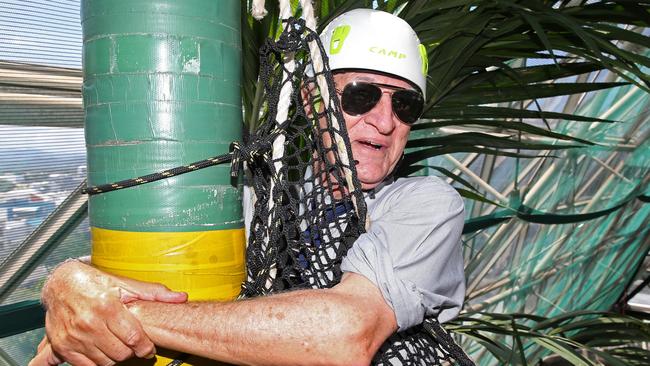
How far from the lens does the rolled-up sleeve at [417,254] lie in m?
1.00

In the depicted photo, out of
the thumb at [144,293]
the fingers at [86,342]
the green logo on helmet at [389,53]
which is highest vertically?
the green logo on helmet at [389,53]

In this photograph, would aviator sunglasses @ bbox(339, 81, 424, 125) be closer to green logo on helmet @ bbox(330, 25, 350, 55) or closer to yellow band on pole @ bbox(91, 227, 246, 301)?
green logo on helmet @ bbox(330, 25, 350, 55)

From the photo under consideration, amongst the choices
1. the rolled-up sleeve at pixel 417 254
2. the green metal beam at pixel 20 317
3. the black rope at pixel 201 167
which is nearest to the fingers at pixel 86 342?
the black rope at pixel 201 167

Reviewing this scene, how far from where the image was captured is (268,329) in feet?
3.04

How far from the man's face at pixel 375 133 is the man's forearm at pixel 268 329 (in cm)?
53

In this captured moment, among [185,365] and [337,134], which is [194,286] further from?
[337,134]

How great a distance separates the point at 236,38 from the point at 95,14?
215 mm

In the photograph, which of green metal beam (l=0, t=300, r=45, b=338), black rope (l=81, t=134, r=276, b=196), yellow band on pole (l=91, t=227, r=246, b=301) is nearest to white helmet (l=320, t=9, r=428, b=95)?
black rope (l=81, t=134, r=276, b=196)

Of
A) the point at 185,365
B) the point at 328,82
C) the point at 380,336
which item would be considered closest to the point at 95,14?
the point at 328,82

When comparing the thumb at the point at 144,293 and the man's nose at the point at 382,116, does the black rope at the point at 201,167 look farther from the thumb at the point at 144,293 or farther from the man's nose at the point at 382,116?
the man's nose at the point at 382,116

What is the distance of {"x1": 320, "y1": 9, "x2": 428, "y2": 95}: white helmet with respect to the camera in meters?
1.38

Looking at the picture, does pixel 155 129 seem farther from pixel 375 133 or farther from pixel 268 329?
pixel 375 133

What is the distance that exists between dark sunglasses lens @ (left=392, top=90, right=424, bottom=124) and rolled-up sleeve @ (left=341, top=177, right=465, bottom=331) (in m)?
0.25

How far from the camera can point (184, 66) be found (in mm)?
919
